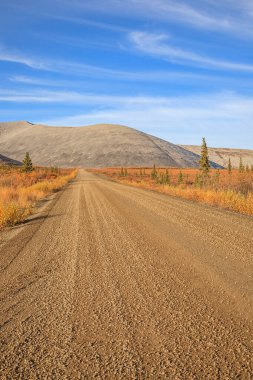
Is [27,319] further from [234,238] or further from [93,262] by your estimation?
[234,238]

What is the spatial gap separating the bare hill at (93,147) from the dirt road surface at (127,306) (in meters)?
123

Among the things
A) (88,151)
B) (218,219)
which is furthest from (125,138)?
(218,219)

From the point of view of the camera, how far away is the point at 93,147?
146125mm

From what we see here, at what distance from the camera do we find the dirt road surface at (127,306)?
265cm

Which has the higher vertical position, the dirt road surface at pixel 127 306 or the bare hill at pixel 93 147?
the bare hill at pixel 93 147

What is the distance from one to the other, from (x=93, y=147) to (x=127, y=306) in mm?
144409

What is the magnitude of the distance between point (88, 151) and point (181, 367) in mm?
142725

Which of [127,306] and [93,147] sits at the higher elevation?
[93,147]

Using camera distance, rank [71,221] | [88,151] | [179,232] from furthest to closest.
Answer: [88,151] → [71,221] → [179,232]

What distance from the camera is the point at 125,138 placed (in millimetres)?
154000

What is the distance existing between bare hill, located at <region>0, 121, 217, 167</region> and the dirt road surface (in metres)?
123

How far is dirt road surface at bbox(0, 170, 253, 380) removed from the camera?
2.65 metres

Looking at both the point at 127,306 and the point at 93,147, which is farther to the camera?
the point at 93,147

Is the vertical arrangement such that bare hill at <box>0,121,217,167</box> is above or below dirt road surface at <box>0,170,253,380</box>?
above
